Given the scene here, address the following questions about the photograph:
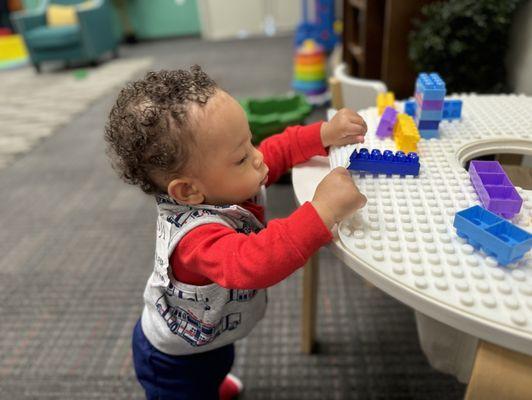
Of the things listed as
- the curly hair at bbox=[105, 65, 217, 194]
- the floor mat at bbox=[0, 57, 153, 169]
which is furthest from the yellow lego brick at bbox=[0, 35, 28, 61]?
the curly hair at bbox=[105, 65, 217, 194]

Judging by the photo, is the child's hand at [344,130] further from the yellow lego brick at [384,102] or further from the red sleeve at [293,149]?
the yellow lego brick at [384,102]

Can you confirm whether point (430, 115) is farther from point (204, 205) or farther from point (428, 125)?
point (204, 205)

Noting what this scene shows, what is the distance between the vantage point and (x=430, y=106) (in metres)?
0.73

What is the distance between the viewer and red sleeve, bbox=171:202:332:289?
0.51 m

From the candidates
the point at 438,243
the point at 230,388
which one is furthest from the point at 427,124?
the point at 230,388

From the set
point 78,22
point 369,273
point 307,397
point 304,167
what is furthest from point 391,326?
point 78,22

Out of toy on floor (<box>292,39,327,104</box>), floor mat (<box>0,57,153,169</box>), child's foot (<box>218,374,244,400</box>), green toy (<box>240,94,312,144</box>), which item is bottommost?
floor mat (<box>0,57,153,169</box>)

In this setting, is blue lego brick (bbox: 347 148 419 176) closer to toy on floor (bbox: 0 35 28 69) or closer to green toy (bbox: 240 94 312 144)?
green toy (bbox: 240 94 312 144)

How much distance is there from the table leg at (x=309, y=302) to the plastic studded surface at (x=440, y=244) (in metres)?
0.33

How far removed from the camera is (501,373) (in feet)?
1.39

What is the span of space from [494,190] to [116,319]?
1.09 meters

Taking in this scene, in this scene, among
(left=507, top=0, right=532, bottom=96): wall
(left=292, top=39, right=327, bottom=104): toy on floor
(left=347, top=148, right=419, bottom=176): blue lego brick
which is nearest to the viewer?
(left=347, top=148, right=419, bottom=176): blue lego brick

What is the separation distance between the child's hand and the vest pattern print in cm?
16

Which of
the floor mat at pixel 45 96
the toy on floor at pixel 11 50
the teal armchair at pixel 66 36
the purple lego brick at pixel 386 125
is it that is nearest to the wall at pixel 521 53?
the purple lego brick at pixel 386 125
